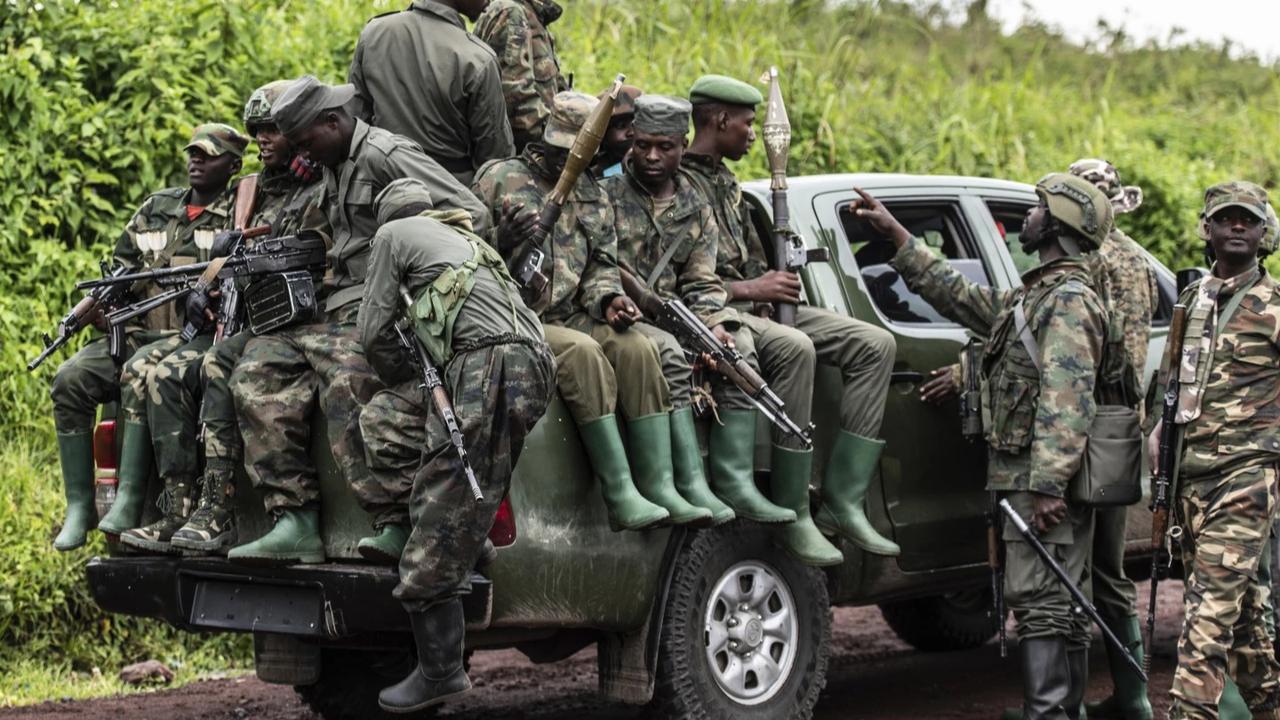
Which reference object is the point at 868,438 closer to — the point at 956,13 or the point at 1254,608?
the point at 1254,608

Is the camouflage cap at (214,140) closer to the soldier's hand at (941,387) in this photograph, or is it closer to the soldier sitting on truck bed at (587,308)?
the soldier sitting on truck bed at (587,308)

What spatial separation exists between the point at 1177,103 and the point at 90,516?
13.9 metres

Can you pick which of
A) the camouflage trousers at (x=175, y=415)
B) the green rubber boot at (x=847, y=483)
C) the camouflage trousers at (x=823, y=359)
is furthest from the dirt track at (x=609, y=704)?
the camouflage trousers at (x=175, y=415)

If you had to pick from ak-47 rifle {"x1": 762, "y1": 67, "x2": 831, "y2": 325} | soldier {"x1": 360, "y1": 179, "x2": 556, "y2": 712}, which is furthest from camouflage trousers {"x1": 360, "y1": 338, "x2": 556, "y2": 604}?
ak-47 rifle {"x1": 762, "y1": 67, "x2": 831, "y2": 325}

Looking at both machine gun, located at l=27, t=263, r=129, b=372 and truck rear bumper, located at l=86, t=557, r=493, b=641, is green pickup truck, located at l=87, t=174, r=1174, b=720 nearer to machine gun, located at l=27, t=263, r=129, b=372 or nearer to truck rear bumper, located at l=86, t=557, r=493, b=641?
truck rear bumper, located at l=86, t=557, r=493, b=641

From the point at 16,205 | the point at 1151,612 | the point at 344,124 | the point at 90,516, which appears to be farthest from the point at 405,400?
the point at 16,205

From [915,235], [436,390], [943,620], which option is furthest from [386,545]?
[943,620]

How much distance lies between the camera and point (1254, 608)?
20.0 feet

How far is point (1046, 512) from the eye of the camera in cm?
641

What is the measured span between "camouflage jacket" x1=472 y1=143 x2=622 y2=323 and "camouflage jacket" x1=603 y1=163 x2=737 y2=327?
18 centimetres

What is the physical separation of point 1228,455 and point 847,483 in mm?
1341

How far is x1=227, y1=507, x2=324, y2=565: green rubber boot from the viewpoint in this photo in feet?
17.4

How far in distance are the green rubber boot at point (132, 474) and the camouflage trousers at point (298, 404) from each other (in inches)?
19.1

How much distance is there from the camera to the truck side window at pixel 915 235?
7.03 metres
